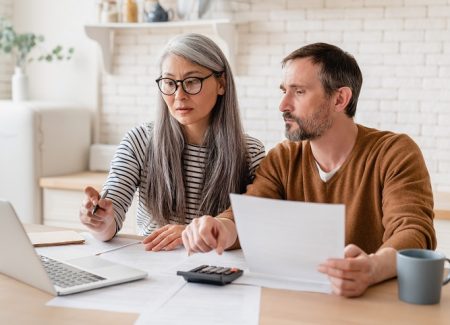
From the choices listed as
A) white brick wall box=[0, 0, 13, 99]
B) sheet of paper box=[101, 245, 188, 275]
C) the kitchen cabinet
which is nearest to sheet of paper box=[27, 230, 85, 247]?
sheet of paper box=[101, 245, 188, 275]

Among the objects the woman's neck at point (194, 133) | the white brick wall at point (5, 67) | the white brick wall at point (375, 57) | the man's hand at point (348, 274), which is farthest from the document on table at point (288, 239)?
the white brick wall at point (5, 67)

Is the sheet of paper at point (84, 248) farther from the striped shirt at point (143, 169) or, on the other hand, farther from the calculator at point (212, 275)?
the calculator at point (212, 275)

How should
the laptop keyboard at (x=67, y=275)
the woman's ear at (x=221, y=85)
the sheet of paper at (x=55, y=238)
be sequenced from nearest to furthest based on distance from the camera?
the laptop keyboard at (x=67, y=275), the sheet of paper at (x=55, y=238), the woman's ear at (x=221, y=85)

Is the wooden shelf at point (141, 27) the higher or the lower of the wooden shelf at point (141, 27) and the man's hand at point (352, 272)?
the higher

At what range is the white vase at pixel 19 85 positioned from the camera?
4238 millimetres

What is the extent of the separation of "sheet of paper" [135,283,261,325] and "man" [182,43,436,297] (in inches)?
11.5

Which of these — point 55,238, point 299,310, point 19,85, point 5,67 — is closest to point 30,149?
point 19,85

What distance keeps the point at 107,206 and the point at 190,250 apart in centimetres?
39

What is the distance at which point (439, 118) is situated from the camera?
354cm

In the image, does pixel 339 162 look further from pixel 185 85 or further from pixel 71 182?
pixel 71 182

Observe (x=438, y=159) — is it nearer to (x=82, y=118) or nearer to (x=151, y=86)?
(x=151, y=86)

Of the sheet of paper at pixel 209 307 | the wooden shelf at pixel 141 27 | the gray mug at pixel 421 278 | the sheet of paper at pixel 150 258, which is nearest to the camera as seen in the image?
the sheet of paper at pixel 209 307

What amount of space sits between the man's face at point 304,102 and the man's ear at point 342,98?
0.12 ft

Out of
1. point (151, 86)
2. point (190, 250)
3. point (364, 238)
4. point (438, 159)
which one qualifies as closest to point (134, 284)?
point (190, 250)
